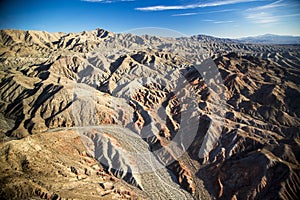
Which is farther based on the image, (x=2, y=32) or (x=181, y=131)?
(x=2, y=32)

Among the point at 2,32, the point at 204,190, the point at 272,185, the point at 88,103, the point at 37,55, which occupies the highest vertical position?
the point at 2,32

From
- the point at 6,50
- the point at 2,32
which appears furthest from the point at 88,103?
the point at 2,32

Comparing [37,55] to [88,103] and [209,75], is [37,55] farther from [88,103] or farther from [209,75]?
[209,75]

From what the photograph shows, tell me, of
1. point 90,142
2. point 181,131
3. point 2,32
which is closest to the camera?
point 90,142

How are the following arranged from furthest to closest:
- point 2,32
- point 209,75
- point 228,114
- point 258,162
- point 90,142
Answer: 1. point 2,32
2. point 209,75
3. point 228,114
4. point 90,142
5. point 258,162

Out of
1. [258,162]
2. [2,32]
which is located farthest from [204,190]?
[2,32]

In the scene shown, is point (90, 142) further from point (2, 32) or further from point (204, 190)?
point (2, 32)

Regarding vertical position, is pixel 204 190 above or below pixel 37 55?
below
